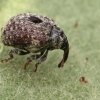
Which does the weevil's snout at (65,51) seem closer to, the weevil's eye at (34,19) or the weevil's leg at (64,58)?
the weevil's leg at (64,58)

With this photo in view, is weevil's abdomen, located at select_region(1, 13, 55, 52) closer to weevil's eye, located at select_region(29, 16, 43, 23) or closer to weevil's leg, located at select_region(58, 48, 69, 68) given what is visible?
weevil's eye, located at select_region(29, 16, 43, 23)

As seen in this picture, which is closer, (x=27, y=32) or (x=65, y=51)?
(x=27, y=32)

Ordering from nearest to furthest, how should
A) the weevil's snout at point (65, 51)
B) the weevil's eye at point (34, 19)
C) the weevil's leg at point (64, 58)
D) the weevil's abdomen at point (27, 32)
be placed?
the weevil's abdomen at point (27, 32) → the weevil's eye at point (34, 19) → the weevil's snout at point (65, 51) → the weevil's leg at point (64, 58)

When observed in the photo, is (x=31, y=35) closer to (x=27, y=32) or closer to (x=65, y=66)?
(x=27, y=32)

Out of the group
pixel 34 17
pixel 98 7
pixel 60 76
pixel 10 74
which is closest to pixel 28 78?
pixel 10 74

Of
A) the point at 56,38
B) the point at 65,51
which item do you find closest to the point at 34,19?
the point at 56,38

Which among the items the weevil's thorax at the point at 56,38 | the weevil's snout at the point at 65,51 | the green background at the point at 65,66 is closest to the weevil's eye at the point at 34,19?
the weevil's thorax at the point at 56,38

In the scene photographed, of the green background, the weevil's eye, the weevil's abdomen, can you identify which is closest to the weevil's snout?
the green background
